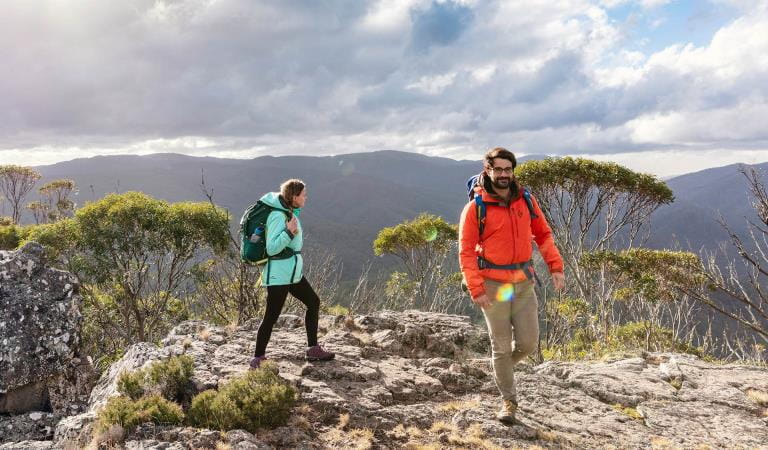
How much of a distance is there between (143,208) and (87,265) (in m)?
2.66

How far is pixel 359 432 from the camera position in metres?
5.10

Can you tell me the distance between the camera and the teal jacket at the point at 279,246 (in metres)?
5.59

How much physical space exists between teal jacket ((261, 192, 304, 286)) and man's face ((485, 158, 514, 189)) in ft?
7.80

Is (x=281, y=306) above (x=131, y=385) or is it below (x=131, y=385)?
above

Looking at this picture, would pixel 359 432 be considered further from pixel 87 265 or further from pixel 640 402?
pixel 87 265

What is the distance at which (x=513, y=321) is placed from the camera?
16.3 feet

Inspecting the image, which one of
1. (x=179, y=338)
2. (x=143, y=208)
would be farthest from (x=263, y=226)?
(x=143, y=208)

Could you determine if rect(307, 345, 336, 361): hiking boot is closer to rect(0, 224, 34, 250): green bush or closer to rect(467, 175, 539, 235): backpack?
rect(467, 175, 539, 235): backpack

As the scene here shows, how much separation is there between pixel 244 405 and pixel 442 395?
2.74 metres

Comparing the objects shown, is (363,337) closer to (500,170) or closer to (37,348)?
(500,170)

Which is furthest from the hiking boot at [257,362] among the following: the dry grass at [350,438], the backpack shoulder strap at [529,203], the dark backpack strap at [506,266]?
the backpack shoulder strap at [529,203]

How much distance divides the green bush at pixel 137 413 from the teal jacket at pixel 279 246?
5.33 feet

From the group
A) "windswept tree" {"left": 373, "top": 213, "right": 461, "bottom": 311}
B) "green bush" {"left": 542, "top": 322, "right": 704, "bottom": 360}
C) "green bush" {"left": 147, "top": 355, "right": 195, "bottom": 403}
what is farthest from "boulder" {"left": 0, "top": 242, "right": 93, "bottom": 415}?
"windswept tree" {"left": 373, "top": 213, "right": 461, "bottom": 311}

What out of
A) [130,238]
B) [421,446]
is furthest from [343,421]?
[130,238]
